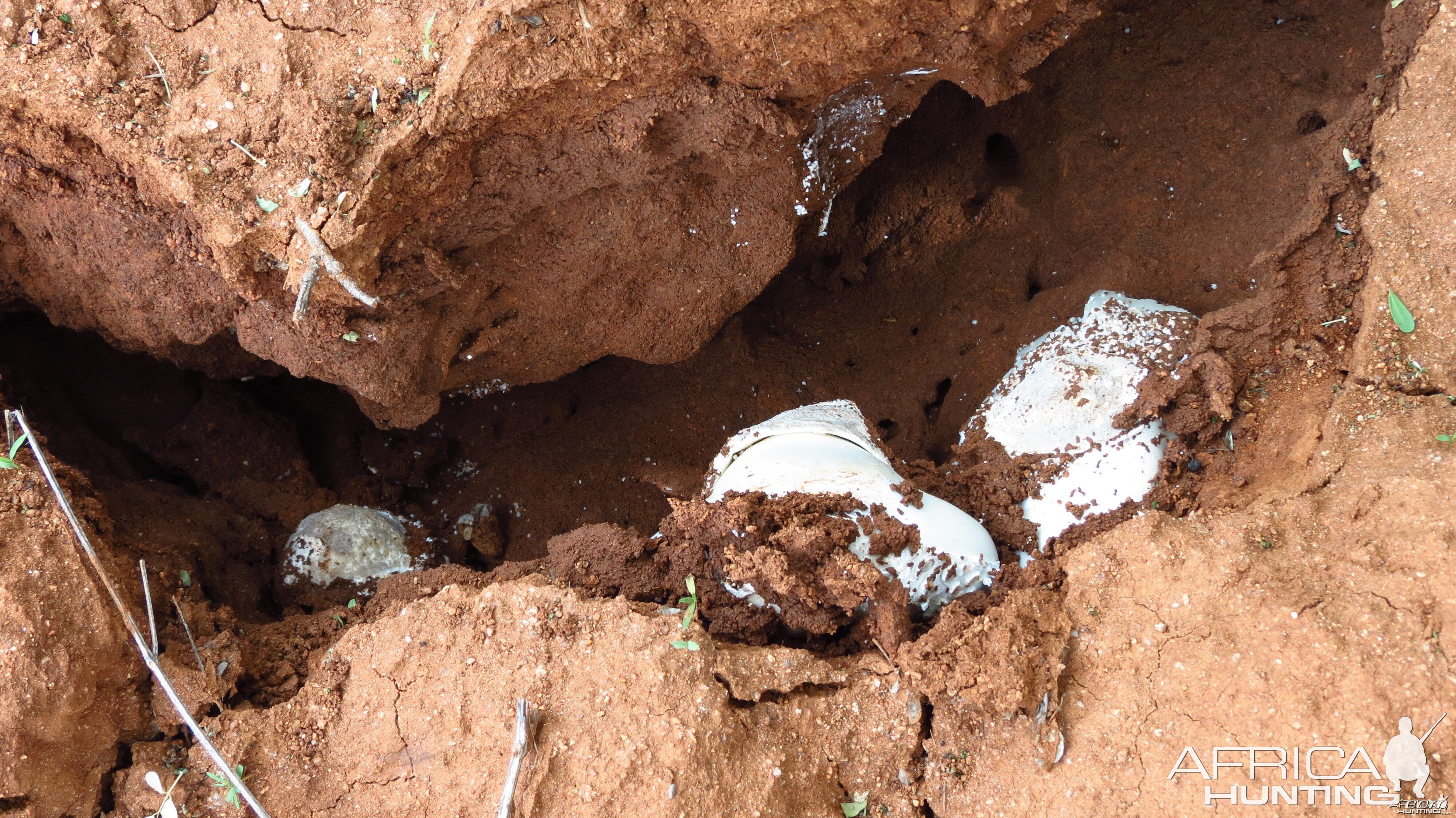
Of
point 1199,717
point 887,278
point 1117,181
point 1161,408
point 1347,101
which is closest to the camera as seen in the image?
point 1199,717

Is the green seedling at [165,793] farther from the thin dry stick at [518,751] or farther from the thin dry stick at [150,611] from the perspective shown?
the thin dry stick at [518,751]

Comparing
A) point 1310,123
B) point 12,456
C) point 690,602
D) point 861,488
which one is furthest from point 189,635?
point 1310,123

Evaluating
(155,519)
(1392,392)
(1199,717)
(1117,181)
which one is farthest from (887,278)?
(155,519)

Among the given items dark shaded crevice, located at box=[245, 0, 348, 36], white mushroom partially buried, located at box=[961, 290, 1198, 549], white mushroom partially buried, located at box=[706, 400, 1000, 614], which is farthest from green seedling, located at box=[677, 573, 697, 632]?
dark shaded crevice, located at box=[245, 0, 348, 36]

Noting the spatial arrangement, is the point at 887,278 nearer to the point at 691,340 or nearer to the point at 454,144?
the point at 691,340

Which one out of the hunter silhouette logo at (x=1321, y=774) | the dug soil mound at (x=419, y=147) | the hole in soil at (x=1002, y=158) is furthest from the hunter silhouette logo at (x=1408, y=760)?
the hole in soil at (x=1002, y=158)

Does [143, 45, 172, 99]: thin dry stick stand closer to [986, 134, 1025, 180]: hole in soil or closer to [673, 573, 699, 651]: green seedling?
[673, 573, 699, 651]: green seedling
